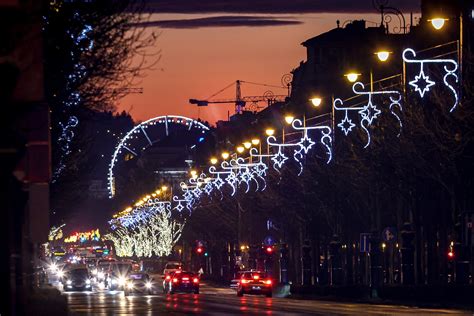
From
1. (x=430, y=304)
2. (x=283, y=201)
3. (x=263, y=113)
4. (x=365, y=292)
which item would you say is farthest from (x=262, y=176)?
(x=263, y=113)

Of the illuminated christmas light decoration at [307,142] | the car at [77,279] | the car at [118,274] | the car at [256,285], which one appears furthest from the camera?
the car at [77,279]

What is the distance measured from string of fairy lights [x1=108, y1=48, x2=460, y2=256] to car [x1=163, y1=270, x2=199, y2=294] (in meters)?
8.81

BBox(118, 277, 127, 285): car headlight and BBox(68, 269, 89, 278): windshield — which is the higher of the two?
BBox(68, 269, 89, 278): windshield

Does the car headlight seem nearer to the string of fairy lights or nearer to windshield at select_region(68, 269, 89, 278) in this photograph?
windshield at select_region(68, 269, 89, 278)

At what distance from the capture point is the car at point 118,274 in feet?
297

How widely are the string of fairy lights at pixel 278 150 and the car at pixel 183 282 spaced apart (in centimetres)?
881

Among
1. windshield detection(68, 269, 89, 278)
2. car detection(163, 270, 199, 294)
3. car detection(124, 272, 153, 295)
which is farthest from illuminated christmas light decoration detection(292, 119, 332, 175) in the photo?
windshield detection(68, 269, 89, 278)

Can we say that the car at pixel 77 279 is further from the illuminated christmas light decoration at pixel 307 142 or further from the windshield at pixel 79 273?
the illuminated christmas light decoration at pixel 307 142

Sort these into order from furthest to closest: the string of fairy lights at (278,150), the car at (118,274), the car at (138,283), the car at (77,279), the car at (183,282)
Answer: the car at (77,279), the car at (118,274), the car at (183,282), the car at (138,283), the string of fairy lights at (278,150)

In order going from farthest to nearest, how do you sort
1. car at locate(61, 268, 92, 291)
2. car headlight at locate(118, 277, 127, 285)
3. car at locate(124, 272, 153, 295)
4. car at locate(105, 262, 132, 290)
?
car at locate(61, 268, 92, 291)
car at locate(105, 262, 132, 290)
car headlight at locate(118, 277, 127, 285)
car at locate(124, 272, 153, 295)

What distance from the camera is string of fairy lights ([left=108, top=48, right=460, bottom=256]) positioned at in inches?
2379

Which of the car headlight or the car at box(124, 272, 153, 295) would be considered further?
the car headlight

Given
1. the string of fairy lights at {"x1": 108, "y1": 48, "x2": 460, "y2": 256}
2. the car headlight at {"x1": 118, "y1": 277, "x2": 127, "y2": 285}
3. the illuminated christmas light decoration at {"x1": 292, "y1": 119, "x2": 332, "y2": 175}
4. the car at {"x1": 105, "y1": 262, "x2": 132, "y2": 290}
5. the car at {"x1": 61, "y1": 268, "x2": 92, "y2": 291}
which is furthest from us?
the car at {"x1": 61, "y1": 268, "x2": 92, "y2": 291}

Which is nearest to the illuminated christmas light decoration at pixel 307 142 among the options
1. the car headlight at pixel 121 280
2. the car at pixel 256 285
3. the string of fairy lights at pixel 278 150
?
the string of fairy lights at pixel 278 150
